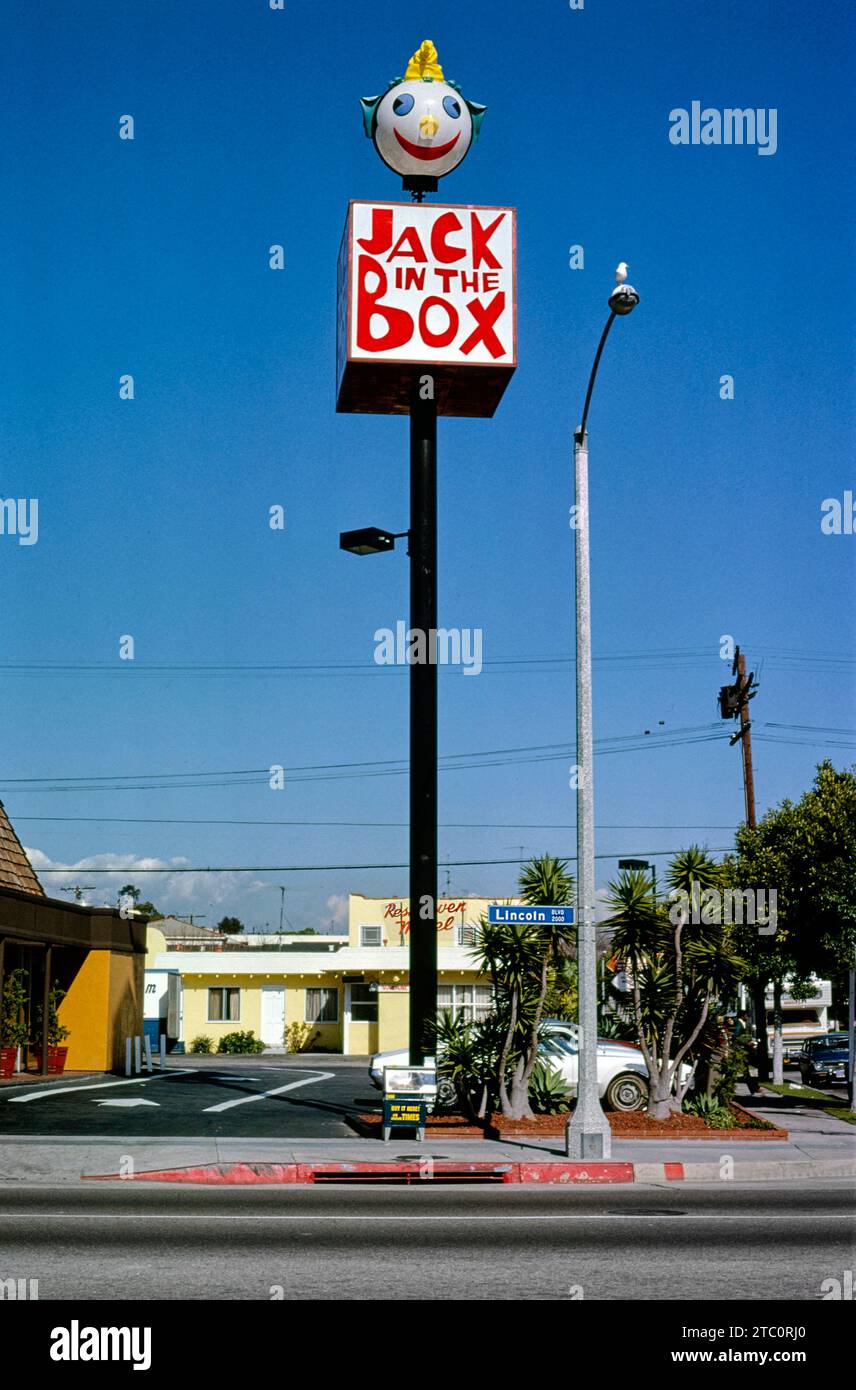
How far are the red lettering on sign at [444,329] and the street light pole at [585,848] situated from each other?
4.67m

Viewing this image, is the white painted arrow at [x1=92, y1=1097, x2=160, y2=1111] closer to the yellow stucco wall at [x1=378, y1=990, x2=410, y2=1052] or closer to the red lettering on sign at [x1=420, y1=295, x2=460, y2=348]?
the red lettering on sign at [x1=420, y1=295, x2=460, y2=348]

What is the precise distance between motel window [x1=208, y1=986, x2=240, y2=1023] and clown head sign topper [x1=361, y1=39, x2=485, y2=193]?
127 feet

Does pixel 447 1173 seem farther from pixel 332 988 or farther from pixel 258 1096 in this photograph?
A: pixel 332 988

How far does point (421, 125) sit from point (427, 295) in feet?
9.25

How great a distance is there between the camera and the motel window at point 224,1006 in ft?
185

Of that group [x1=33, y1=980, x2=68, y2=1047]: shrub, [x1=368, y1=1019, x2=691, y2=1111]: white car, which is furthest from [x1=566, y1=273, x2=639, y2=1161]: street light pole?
[x1=33, y1=980, x2=68, y2=1047]: shrub

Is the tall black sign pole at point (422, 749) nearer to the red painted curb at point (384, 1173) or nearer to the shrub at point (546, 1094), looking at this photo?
the shrub at point (546, 1094)

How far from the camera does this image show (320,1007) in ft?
184

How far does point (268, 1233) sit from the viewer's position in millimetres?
11852

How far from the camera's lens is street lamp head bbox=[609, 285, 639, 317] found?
17938 millimetres

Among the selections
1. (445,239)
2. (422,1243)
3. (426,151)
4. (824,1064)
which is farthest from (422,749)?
(824,1064)
